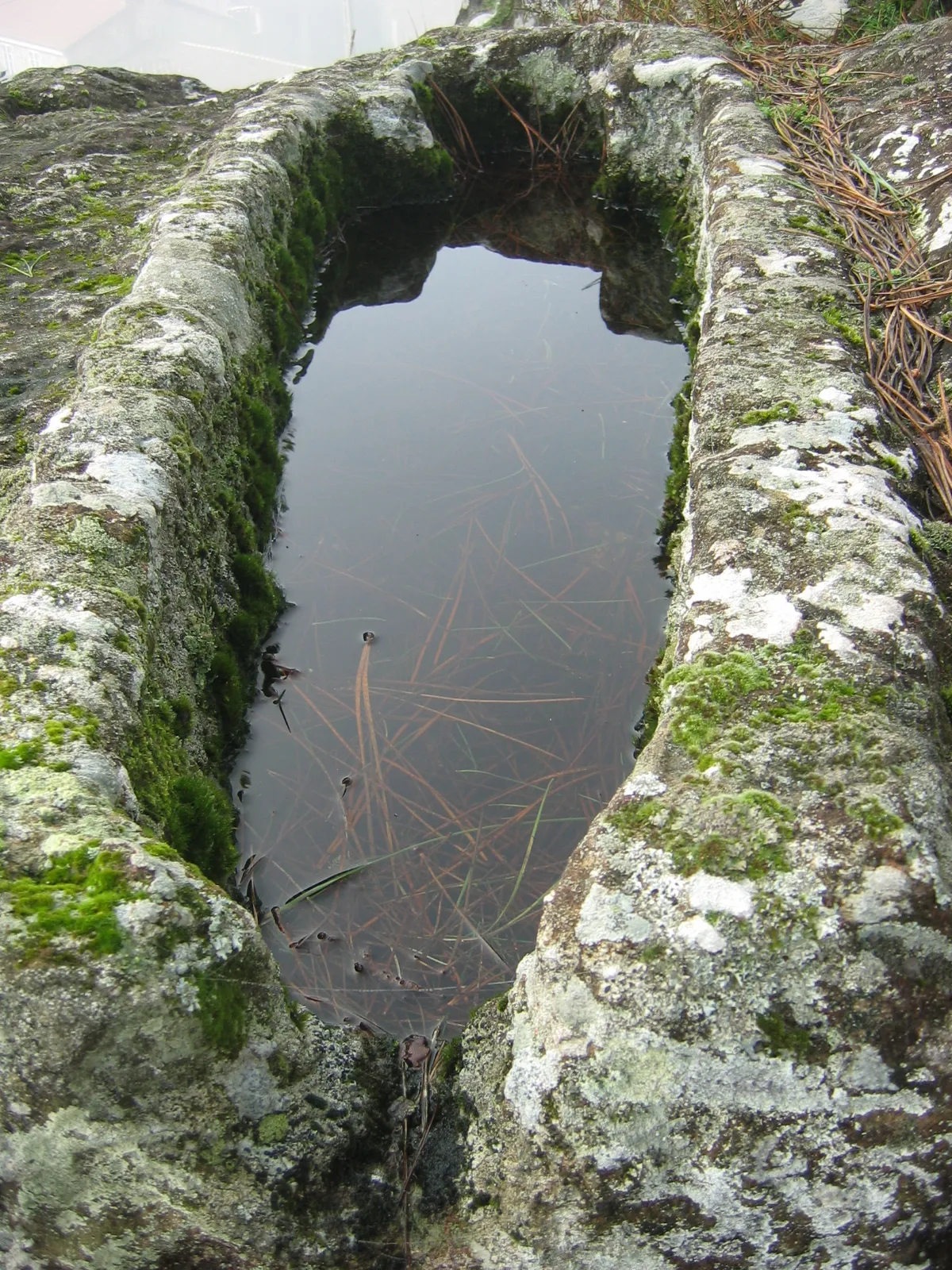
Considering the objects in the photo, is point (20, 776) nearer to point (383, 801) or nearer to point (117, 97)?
point (383, 801)

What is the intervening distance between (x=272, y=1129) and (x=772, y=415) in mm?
2108

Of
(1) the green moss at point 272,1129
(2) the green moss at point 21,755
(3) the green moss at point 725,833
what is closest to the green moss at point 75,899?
(2) the green moss at point 21,755

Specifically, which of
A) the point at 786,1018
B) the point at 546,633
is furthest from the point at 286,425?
the point at 786,1018

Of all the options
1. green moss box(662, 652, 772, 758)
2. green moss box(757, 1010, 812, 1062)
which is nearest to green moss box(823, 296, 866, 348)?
green moss box(662, 652, 772, 758)

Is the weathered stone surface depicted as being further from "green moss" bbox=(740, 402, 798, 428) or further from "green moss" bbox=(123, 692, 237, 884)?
"green moss" bbox=(740, 402, 798, 428)

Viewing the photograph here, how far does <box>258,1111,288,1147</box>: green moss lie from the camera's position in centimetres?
168

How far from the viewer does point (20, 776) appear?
5.65ft

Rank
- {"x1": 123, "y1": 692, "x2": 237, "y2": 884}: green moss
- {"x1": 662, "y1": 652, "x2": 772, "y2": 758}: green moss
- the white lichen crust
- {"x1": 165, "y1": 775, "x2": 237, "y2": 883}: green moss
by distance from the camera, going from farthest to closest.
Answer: {"x1": 165, "y1": 775, "x2": 237, "y2": 883}: green moss < {"x1": 123, "y1": 692, "x2": 237, "y2": 884}: green moss < {"x1": 662, "y1": 652, "x2": 772, "y2": 758}: green moss < the white lichen crust

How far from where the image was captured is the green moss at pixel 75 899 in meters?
1.51

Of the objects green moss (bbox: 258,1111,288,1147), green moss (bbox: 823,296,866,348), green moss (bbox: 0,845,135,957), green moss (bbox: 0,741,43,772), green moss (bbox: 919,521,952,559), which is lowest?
green moss (bbox: 258,1111,288,1147)

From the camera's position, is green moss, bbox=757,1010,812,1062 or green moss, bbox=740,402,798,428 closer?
green moss, bbox=757,1010,812,1062

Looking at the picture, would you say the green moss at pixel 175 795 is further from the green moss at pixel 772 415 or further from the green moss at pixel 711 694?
the green moss at pixel 772 415

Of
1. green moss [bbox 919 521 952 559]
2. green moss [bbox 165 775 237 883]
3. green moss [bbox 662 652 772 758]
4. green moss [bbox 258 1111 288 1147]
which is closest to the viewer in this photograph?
green moss [bbox 258 1111 288 1147]

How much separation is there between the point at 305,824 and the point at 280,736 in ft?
1.22
